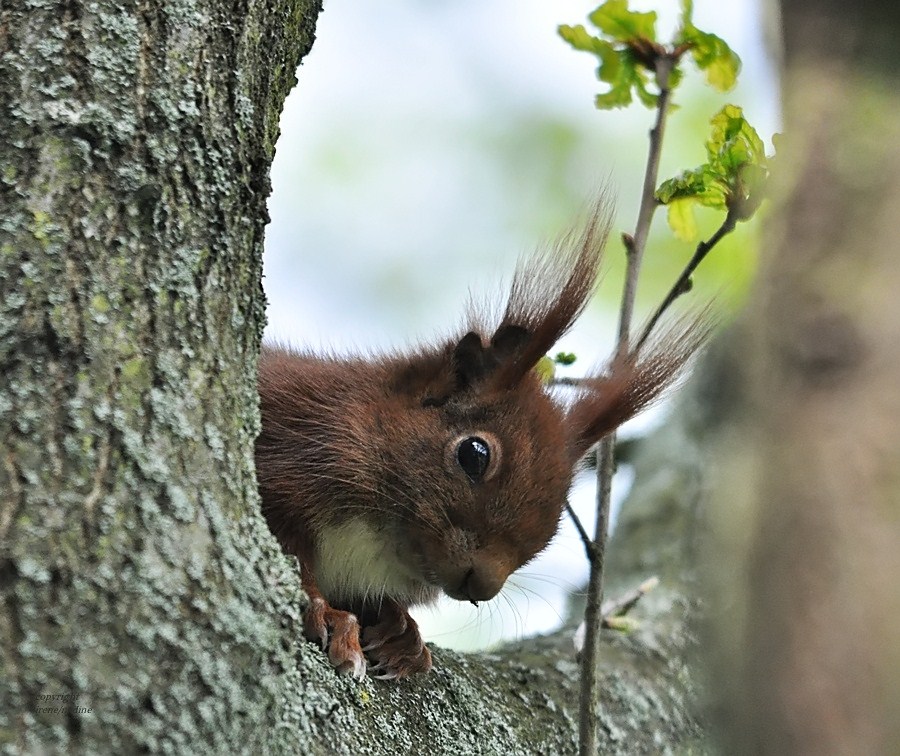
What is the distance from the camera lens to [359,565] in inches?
114

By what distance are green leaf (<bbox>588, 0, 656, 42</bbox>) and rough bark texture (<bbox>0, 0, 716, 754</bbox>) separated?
93 centimetres

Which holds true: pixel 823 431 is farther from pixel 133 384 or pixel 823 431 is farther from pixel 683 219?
pixel 683 219

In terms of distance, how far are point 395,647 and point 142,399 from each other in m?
1.17

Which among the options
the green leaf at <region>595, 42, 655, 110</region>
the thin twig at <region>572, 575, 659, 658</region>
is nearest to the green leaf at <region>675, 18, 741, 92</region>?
the green leaf at <region>595, 42, 655, 110</region>

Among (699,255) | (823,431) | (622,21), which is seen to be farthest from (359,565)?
(823,431)

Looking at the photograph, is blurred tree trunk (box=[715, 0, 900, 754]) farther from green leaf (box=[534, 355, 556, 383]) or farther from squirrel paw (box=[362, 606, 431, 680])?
green leaf (box=[534, 355, 556, 383])

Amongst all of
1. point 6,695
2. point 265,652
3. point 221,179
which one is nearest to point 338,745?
point 265,652

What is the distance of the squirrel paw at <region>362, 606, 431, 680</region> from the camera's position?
2482 mm

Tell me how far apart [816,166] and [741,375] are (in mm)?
166

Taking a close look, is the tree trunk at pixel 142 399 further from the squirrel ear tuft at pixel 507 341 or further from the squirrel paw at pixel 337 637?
the squirrel ear tuft at pixel 507 341

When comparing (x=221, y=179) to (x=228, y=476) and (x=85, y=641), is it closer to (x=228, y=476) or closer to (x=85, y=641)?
(x=228, y=476)

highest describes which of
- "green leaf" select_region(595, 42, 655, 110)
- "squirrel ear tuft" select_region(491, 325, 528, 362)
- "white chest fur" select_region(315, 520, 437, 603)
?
"green leaf" select_region(595, 42, 655, 110)

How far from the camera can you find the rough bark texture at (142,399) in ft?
4.95

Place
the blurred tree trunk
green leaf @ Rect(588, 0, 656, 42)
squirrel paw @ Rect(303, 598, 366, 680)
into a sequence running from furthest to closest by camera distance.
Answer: green leaf @ Rect(588, 0, 656, 42), squirrel paw @ Rect(303, 598, 366, 680), the blurred tree trunk
